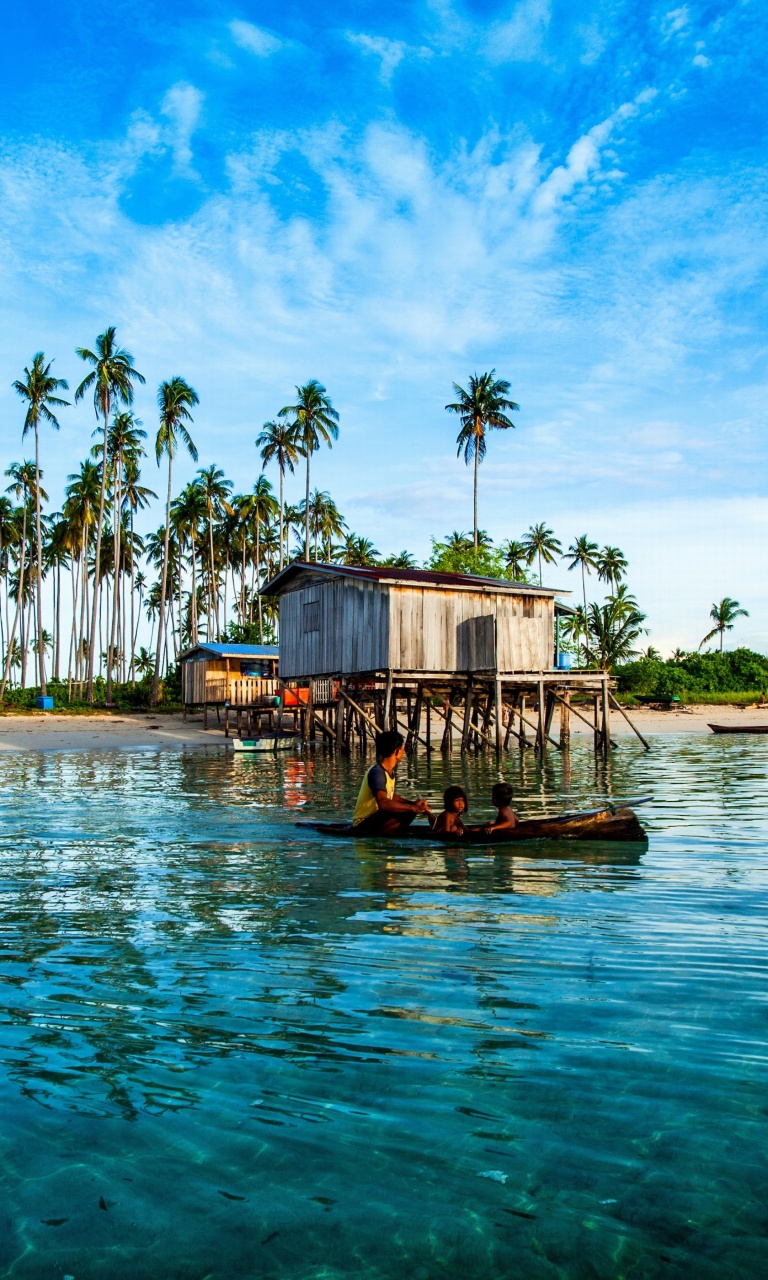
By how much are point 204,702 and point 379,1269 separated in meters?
44.0

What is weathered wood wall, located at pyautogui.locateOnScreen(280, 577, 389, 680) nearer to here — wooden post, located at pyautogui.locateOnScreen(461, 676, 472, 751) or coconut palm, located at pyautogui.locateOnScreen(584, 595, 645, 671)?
wooden post, located at pyautogui.locateOnScreen(461, 676, 472, 751)

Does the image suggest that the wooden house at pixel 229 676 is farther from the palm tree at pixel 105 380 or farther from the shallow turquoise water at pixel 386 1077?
the shallow turquoise water at pixel 386 1077

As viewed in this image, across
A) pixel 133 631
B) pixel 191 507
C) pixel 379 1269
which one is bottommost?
pixel 379 1269

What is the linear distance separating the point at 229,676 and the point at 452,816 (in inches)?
1394

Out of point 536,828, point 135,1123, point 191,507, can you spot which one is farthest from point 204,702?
point 135,1123

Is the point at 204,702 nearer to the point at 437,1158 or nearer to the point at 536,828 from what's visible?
the point at 536,828

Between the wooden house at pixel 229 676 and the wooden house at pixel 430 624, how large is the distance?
10.9 metres

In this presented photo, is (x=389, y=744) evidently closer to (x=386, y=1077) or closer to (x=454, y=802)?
(x=454, y=802)

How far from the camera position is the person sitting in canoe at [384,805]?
37.1 feet

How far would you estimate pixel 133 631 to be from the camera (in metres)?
91.6

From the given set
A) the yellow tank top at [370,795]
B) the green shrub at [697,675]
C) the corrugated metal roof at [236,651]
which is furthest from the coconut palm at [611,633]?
the yellow tank top at [370,795]

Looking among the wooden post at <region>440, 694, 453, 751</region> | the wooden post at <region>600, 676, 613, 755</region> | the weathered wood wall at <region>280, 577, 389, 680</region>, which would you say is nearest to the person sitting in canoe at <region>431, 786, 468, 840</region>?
the weathered wood wall at <region>280, 577, 389, 680</region>

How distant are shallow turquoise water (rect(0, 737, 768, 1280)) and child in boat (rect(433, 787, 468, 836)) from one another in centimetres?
159

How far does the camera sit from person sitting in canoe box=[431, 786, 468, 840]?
11172 mm
